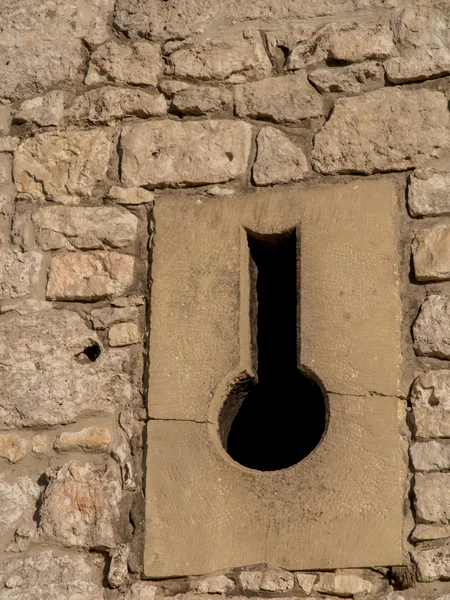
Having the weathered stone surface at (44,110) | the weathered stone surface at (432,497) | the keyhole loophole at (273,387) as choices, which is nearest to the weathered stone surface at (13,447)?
the keyhole loophole at (273,387)

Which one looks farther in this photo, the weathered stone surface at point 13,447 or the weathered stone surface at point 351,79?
the weathered stone surface at point 351,79

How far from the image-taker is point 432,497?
3.23 meters

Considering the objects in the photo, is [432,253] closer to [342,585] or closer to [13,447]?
[342,585]

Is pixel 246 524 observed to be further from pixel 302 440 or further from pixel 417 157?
pixel 417 157

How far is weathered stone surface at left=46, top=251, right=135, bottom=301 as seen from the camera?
3.70 meters

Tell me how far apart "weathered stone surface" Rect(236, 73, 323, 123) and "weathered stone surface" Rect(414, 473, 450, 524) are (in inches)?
53.5

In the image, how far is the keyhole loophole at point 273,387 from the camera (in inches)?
142

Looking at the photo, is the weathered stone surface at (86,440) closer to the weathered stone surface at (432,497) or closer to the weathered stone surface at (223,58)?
the weathered stone surface at (432,497)

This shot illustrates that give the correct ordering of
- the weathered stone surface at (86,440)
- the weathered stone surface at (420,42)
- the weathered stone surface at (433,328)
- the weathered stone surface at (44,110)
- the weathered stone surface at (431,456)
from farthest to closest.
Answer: the weathered stone surface at (44,110) → the weathered stone surface at (420,42) → the weathered stone surface at (86,440) → the weathered stone surface at (433,328) → the weathered stone surface at (431,456)

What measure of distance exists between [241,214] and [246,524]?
1077 mm

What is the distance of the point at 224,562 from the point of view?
3281 millimetres

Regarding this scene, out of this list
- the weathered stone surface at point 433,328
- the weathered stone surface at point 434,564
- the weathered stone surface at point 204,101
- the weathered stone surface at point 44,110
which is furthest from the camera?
the weathered stone surface at point 44,110

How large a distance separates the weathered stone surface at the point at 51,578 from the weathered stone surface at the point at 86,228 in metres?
1.11

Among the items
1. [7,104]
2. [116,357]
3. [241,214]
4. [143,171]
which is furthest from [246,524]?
[7,104]
